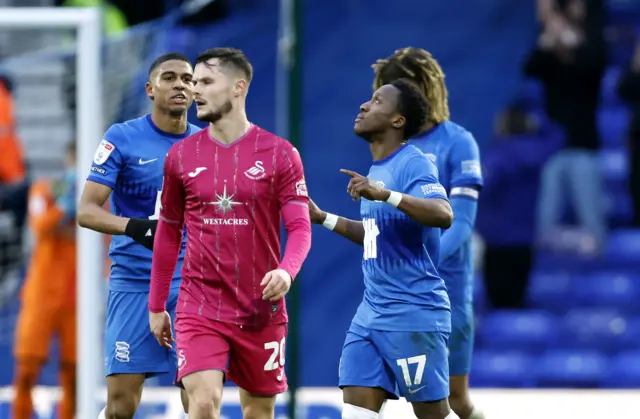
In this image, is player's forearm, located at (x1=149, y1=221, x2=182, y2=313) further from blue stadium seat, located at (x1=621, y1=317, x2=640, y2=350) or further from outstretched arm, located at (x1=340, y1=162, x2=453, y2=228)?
blue stadium seat, located at (x1=621, y1=317, x2=640, y2=350)

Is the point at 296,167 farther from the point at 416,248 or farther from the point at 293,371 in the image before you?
the point at 293,371

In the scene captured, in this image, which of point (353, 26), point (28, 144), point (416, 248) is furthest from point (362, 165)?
point (416, 248)

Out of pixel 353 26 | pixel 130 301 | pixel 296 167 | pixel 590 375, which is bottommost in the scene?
pixel 590 375

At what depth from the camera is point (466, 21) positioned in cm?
1383

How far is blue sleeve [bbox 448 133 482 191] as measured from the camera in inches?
229

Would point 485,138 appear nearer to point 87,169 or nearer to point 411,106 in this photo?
point 87,169

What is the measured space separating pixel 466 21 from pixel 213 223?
363 inches

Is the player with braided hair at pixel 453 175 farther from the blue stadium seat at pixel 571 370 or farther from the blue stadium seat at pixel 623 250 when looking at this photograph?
the blue stadium seat at pixel 623 250

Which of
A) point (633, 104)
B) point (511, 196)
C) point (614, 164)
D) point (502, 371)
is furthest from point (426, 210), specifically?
point (614, 164)

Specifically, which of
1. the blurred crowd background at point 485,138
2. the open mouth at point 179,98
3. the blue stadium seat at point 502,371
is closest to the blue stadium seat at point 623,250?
the blurred crowd background at point 485,138

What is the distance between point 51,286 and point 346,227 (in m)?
3.74

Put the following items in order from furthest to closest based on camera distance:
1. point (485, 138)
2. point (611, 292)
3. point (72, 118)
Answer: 1. point (485, 138)
2. point (611, 292)
3. point (72, 118)

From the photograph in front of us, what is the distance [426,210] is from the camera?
5.00m

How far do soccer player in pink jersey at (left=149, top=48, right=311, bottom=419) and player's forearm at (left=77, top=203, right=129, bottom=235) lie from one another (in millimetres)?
486
